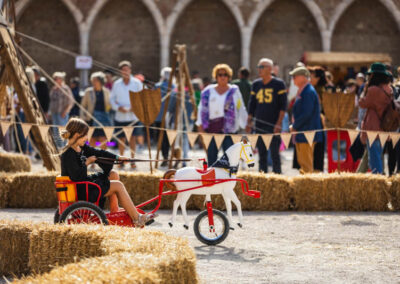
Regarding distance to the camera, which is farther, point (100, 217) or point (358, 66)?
point (358, 66)

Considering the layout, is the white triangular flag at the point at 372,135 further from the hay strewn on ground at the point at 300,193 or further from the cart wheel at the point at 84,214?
the cart wheel at the point at 84,214

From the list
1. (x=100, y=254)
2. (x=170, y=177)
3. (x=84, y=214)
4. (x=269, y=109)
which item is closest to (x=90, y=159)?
(x=84, y=214)

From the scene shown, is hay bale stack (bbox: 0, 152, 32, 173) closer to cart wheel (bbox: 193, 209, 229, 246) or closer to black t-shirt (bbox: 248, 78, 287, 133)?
black t-shirt (bbox: 248, 78, 287, 133)

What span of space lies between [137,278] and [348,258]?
282cm

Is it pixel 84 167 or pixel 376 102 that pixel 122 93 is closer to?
pixel 376 102

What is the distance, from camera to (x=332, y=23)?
81.8 ft

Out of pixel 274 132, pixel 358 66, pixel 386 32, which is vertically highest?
pixel 386 32

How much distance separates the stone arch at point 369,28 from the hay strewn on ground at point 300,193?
56.5ft

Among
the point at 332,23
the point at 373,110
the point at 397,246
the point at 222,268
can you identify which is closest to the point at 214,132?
the point at 373,110

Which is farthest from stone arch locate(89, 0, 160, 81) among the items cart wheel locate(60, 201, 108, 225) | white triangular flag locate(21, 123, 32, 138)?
cart wheel locate(60, 201, 108, 225)

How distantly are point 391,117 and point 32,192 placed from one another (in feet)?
15.9

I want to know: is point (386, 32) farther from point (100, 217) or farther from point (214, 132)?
point (100, 217)

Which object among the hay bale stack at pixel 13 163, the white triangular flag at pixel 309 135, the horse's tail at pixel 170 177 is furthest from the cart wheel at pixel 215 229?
the hay bale stack at pixel 13 163

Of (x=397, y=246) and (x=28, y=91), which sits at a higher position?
(x=28, y=91)
